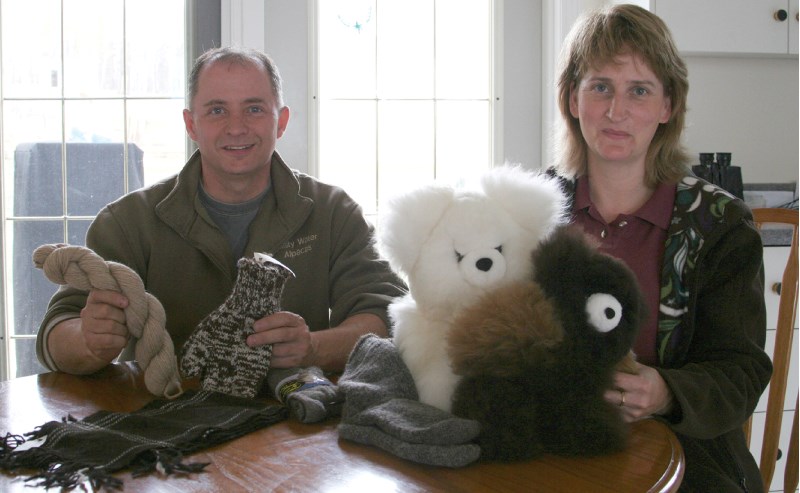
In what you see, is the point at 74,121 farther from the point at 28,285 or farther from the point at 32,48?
the point at 28,285

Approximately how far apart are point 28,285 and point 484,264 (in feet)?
7.44

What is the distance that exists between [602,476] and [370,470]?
0.26 meters

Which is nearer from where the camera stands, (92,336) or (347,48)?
(92,336)

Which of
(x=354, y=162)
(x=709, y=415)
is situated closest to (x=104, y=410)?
(x=709, y=415)

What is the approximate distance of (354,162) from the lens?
278 cm

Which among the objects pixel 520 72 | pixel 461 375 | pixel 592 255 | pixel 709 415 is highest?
pixel 520 72

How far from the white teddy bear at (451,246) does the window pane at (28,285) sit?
208cm

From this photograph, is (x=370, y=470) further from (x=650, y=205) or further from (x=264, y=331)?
(x=650, y=205)

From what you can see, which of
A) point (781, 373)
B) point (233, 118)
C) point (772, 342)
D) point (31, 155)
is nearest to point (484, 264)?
point (781, 373)

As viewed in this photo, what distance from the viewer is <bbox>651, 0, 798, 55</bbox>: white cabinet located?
2.57m

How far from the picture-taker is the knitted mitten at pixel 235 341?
3.71 feet

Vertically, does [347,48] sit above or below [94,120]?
above

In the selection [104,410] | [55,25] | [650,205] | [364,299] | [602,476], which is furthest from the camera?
[55,25]

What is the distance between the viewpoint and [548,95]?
8.98 ft
